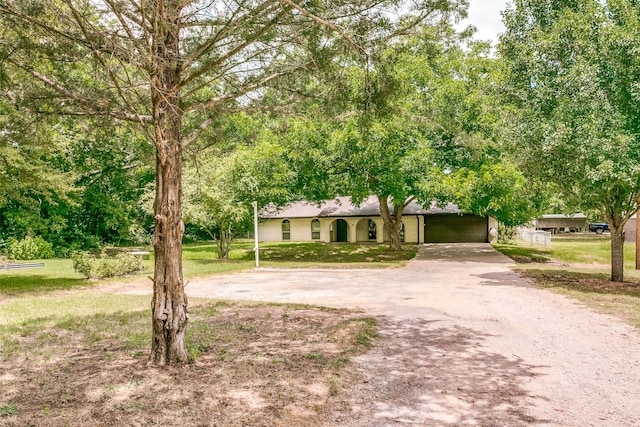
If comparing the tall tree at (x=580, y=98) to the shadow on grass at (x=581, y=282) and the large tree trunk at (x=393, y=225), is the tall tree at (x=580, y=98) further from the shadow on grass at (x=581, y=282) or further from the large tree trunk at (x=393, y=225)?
the large tree trunk at (x=393, y=225)

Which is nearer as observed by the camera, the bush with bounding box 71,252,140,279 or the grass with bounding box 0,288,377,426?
the grass with bounding box 0,288,377,426

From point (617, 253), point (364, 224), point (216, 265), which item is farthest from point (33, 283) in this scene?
point (364, 224)

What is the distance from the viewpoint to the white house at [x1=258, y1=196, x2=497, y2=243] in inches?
1206

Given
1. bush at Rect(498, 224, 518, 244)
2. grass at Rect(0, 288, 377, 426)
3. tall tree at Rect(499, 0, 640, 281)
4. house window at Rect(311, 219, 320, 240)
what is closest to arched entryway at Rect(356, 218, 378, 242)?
house window at Rect(311, 219, 320, 240)

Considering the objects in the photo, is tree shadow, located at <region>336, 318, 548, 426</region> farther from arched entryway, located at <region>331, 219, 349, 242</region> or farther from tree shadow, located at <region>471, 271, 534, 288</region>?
arched entryway, located at <region>331, 219, 349, 242</region>

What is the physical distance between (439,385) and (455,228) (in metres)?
28.2

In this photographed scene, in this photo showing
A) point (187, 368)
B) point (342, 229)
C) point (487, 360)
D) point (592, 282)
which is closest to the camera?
point (187, 368)

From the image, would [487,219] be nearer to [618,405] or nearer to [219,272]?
[219,272]

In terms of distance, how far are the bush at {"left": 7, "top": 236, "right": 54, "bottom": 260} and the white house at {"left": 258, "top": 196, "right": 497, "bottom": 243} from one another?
499 inches

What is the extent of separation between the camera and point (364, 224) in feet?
110

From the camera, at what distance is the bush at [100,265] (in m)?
14.5

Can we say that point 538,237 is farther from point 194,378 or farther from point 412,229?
point 194,378

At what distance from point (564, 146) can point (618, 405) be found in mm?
Result: 7955

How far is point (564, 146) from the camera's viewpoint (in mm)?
10594
